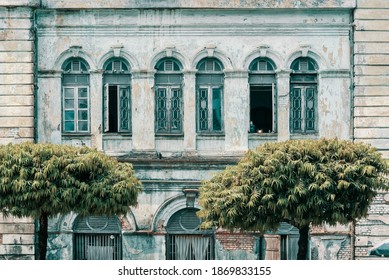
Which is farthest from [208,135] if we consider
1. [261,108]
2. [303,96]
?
[303,96]

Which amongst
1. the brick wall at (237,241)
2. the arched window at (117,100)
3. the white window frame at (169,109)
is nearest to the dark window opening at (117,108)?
the arched window at (117,100)

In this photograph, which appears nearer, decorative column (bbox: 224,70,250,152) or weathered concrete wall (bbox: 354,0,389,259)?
weathered concrete wall (bbox: 354,0,389,259)

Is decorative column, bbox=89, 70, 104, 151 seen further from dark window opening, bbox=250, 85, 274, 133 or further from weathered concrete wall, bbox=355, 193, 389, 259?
weathered concrete wall, bbox=355, 193, 389, 259

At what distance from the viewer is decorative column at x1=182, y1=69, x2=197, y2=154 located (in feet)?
81.9

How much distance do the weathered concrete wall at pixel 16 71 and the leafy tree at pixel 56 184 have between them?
Result: 275cm

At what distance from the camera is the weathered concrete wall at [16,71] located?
24.8 meters

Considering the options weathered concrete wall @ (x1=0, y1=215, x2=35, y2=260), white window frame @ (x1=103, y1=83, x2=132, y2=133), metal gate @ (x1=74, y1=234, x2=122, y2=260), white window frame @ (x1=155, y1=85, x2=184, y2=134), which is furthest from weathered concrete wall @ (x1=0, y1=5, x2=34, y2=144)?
white window frame @ (x1=155, y1=85, x2=184, y2=134)

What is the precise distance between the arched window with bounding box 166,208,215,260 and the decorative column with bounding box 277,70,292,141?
2.81 m

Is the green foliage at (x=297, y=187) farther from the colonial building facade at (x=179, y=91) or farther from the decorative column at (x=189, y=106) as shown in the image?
the decorative column at (x=189, y=106)

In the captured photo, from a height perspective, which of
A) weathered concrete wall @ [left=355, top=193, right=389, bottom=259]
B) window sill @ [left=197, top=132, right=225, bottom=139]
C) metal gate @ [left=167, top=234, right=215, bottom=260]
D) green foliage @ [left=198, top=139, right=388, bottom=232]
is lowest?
metal gate @ [left=167, top=234, right=215, bottom=260]

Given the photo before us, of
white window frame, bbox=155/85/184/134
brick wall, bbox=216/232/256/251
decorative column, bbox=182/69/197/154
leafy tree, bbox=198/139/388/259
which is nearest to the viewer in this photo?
leafy tree, bbox=198/139/388/259

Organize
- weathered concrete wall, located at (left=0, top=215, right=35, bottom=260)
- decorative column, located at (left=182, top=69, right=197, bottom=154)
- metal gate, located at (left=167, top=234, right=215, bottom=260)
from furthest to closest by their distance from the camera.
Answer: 1. decorative column, located at (left=182, top=69, right=197, bottom=154)
2. metal gate, located at (left=167, top=234, right=215, bottom=260)
3. weathered concrete wall, located at (left=0, top=215, right=35, bottom=260)

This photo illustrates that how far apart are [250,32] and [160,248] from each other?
561 centimetres

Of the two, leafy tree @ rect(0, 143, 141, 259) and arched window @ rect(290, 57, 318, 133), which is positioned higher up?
arched window @ rect(290, 57, 318, 133)
